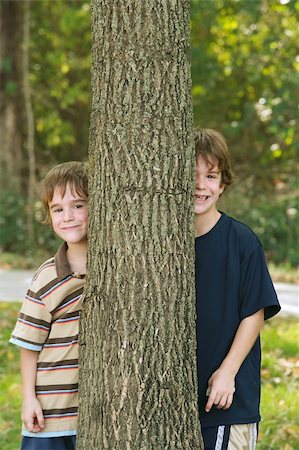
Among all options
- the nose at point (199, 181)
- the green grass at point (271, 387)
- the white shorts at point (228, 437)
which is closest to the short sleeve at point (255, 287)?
the nose at point (199, 181)

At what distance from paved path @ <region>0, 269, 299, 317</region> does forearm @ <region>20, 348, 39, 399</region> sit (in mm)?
4727

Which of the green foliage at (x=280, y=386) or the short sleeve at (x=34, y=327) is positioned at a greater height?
the short sleeve at (x=34, y=327)

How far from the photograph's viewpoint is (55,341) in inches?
119

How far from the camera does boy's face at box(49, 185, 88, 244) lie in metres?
3.13

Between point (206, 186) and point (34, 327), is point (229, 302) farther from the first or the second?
point (34, 327)

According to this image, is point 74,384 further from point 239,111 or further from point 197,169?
point 239,111

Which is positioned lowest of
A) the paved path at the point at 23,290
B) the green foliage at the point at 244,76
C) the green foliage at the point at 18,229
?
the paved path at the point at 23,290

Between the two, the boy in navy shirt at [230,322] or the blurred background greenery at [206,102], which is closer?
the boy in navy shirt at [230,322]

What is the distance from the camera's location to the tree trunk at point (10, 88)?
1282cm

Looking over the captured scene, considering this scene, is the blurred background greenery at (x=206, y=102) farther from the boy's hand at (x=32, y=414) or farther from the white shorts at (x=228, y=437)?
the boy's hand at (x=32, y=414)

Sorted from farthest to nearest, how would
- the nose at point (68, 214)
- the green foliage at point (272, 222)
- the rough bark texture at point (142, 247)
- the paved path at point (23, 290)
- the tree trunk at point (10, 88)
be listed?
the tree trunk at point (10, 88) < the green foliage at point (272, 222) < the paved path at point (23, 290) < the nose at point (68, 214) < the rough bark texture at point (142, 247)

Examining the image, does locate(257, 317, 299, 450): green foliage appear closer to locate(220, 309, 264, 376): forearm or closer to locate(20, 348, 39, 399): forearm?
locate(220, 309, 264, 376): forearm

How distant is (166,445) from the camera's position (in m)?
2.74

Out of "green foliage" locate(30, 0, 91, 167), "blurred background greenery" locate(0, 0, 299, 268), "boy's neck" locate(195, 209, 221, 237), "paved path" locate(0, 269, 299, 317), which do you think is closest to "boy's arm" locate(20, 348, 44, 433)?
"boy's neck" locate(195, 209, 221, 237)
